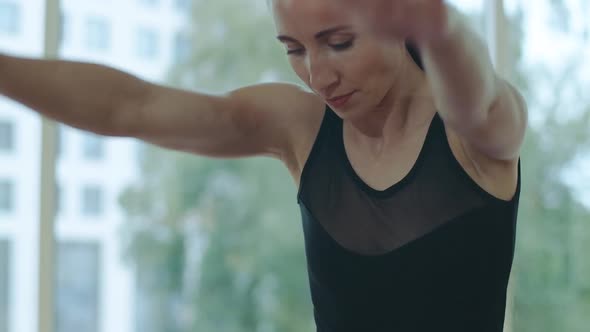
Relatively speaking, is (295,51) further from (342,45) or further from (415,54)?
(415,54)

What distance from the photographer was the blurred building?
6.34 ft

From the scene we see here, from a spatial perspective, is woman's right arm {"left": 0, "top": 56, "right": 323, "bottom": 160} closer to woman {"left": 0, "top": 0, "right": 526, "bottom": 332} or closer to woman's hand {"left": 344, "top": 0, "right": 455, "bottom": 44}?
woman {"left": 0, "top": 0, "right": 526, "bottom": 332}

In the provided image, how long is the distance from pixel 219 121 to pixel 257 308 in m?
1.32

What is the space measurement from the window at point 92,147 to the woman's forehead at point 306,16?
1328 millimetres

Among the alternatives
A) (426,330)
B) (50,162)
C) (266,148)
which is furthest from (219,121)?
(50,162)

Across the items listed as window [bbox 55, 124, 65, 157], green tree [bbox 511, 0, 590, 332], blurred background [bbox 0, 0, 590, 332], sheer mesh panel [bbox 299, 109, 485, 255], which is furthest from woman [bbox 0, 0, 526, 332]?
green tree [bbox 511, 0, 590, 332]

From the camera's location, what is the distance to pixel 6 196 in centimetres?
192

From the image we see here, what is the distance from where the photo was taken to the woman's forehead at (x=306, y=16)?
728 mm

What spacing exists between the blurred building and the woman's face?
50.7 inches

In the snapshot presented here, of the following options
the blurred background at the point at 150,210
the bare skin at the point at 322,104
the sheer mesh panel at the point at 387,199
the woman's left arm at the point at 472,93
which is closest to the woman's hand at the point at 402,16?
the woman's left arm at the point at 472,93

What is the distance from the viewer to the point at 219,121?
0.92m

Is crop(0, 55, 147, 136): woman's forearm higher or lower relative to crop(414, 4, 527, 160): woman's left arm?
higher

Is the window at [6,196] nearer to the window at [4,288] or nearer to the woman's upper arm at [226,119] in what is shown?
the window at [4,288]

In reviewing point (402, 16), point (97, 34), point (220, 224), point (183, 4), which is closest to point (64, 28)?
point (97, 34)
